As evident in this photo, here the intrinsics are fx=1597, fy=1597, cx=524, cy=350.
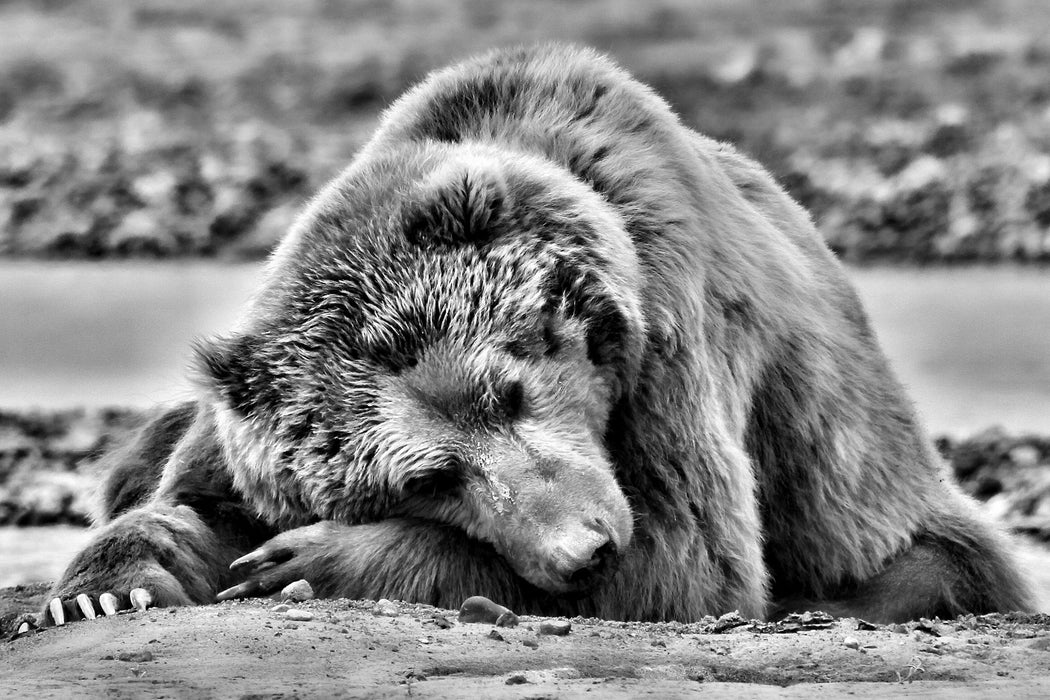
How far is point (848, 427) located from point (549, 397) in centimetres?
136

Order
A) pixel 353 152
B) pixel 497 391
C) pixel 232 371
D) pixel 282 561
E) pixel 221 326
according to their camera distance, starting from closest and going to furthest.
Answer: pixel 497 391 < pixel 282 561 < pixel 232 371 < pixel 221 326 < pixel 353 152

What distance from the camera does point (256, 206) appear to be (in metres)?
17.9

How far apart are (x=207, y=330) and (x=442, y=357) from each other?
14.8 ft

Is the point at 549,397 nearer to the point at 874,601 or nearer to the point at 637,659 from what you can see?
the point at 637,659

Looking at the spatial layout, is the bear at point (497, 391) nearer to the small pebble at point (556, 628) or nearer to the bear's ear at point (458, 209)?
the bear's ear at point (458, 209)

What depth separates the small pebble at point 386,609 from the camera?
412 cm

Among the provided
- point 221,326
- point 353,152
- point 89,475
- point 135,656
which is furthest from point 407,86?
point 135,656

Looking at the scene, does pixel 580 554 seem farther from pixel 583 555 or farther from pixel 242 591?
pixel 242 591

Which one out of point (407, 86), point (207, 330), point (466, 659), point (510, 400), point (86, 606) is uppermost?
point (407, 86)

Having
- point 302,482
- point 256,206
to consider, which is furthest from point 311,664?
point 256,206

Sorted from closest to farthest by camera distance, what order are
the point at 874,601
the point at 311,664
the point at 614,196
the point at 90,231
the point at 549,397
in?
the point at 311,664 → the point at 549,397 → the point at 614,196 → the point at 874,601 → the point at 90,231

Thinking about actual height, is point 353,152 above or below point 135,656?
above

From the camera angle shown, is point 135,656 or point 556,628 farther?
point 556,628

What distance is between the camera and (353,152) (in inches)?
415
